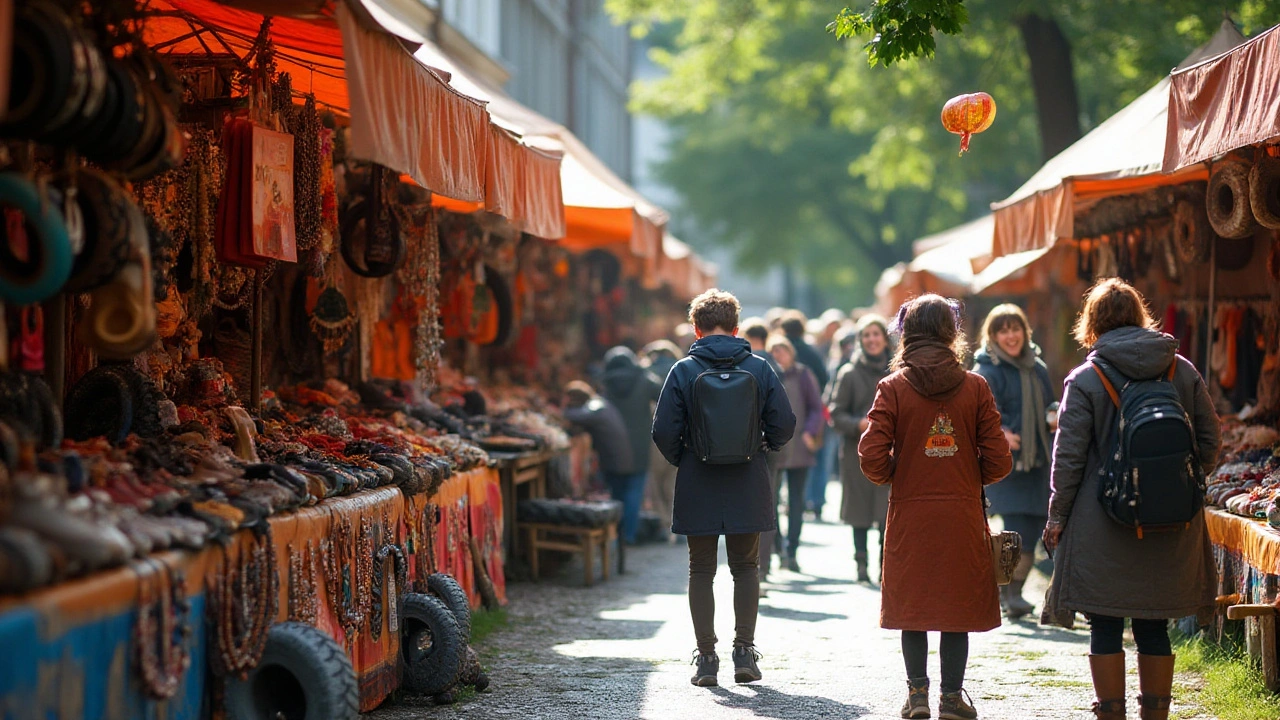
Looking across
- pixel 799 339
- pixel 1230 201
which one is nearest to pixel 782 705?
pixel 1230 201

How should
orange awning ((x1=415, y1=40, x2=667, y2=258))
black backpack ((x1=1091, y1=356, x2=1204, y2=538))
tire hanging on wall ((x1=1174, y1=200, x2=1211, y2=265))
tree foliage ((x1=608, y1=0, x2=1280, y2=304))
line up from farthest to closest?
tree foliage ((x1=608, y1=0, x2=1280, y2=304)), orange awning ((x1=415, y1=40, x2=667, y2=258)), tire hanging on wall ((x1=1174, y1=200, x2=1211, y2=265)), black backpack ((x1=1091, y1=356, x2=1204, y2=538))

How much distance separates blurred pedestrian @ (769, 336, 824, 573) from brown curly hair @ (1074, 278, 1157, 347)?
574 cm

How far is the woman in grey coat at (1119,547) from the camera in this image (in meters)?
5.89

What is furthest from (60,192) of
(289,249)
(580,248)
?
(580,248)

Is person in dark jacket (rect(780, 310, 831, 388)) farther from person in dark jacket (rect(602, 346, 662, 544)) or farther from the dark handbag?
the dark handbag

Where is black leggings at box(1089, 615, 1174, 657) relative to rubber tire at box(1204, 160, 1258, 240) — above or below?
below

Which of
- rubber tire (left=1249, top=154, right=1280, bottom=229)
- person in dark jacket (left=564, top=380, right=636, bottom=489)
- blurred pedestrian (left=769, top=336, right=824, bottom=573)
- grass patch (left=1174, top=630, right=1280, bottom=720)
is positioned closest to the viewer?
grass patch (left=1174, top=630, right=1280, bottom=720)

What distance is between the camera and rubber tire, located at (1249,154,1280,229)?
807 centimetres

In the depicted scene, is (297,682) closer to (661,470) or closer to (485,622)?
(485,622)

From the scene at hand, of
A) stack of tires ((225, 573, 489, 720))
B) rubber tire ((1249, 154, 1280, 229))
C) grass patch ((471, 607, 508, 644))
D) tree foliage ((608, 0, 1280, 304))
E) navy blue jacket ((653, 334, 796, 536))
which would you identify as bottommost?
grass patch ((471, 607, 508, 644))

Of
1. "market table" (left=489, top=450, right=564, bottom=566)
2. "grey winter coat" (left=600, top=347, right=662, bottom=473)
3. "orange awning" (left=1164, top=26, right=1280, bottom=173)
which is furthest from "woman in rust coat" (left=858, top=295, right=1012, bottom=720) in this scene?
"grey winter coat" (left=600, top=347, right=662, bottom=473)

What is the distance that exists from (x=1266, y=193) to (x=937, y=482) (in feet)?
10.3

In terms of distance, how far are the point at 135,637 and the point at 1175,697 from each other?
5.03m

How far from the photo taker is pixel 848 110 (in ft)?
85.4
